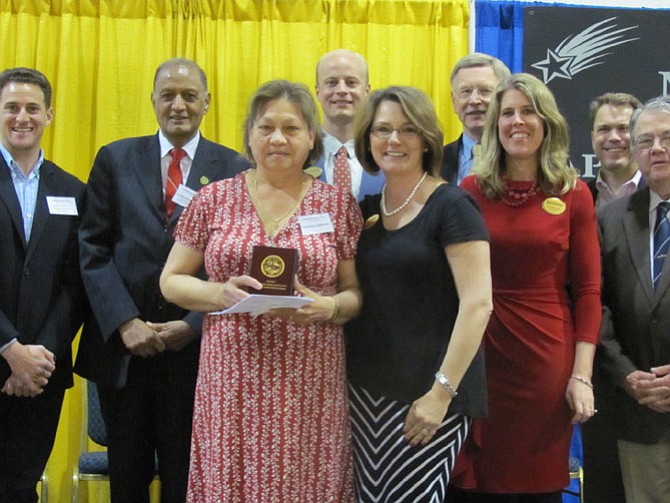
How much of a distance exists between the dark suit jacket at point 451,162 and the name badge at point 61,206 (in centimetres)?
155

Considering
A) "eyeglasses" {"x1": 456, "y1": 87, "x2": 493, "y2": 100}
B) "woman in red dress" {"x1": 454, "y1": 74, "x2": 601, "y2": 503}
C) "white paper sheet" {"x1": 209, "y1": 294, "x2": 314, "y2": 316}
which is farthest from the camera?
"eyeglasses" {"x1": 456, "y1": 87, "x2": 493, "y2": 100}

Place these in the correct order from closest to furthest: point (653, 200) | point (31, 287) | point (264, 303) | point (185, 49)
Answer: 1. point (264, 303)
2. point (653, 200)
3. point (31, 287)
4. point (185, 49)

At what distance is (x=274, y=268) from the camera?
214 centimetres

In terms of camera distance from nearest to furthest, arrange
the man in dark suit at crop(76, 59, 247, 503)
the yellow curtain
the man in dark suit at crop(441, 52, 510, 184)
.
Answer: the man in dark suit at crop(76, 59, 247, 503) → the man in dark suit at crop(441, 52, 510, 184) → the yellow curtain

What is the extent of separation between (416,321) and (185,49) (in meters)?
3.05

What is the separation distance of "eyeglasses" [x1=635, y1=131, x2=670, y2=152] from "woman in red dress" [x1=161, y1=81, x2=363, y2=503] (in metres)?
1.22

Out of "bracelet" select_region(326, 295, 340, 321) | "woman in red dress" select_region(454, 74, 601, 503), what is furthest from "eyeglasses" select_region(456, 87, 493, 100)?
"bracelet" select_region(326, 295, 340, 321)

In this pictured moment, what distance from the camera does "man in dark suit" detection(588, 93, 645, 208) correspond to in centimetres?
360

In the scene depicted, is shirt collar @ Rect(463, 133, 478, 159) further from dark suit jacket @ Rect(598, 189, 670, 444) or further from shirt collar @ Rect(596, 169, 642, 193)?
shirt collar @ Rect(596, 169, 642, 193)

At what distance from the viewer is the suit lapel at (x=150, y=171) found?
2.99 metres

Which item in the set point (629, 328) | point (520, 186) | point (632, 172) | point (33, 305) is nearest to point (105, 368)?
point (33, 305)

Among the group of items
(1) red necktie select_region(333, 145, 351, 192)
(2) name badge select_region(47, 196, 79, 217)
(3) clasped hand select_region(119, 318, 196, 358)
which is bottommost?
(3) clasped hand select_region(119, 318, 196, 358)

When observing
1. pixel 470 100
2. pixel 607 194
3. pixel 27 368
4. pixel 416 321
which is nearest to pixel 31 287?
pixel 27 368

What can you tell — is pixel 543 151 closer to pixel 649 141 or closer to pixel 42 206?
pixel 649 141
